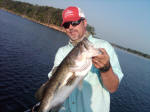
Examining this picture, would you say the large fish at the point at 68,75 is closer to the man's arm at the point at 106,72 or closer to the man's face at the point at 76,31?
the man's arm at the point at 106,72

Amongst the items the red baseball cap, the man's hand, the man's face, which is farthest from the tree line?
the man's hand

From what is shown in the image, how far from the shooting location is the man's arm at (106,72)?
2.54 m

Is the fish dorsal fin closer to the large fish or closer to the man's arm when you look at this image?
the large fish

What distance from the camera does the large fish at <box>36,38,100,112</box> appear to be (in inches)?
110

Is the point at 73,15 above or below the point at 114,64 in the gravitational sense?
above

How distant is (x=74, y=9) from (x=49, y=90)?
2566 mm

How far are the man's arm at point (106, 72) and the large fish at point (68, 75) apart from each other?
0.45 feet

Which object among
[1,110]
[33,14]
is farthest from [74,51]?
[33,14]

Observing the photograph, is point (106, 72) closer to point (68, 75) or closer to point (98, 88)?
point (98, 88)

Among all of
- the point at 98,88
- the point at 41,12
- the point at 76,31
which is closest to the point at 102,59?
the point at 98,88

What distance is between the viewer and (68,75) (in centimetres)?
301

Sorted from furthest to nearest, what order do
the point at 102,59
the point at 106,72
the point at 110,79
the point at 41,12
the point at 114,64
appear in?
1. the point at 41,12
2. the point at 114,64
3. the point at 110,79
4. the point at 106,72
5. the point at 102,59

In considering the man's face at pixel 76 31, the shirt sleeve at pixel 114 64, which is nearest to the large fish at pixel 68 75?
the shirt sleeve at pixel 114 64

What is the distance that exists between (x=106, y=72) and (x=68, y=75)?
846 mm
